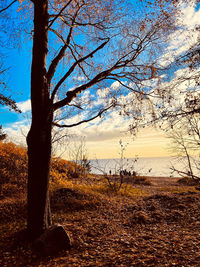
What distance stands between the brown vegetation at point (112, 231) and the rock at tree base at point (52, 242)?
0.13 meters

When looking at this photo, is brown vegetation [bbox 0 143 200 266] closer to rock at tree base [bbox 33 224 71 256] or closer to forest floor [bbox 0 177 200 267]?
forest floor [bbox 0 177 200 267]

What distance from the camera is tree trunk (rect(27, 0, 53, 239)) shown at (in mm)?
4332

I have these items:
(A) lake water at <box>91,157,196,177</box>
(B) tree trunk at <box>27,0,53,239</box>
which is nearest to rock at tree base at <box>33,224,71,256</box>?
(B) tree trunk at <box>27,0,53,239</box>

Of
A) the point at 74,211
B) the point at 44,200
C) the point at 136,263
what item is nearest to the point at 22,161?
the point at 74,211

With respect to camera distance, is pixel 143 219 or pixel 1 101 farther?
pixel 1 101

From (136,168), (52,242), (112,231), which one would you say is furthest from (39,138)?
(136,168)

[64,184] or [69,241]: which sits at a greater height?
[64,184]

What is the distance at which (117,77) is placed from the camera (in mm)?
5652

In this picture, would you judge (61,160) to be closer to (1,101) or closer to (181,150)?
(1,101)

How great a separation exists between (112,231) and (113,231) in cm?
3

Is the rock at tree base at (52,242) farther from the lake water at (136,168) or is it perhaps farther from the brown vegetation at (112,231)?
the lake water at (136,168)

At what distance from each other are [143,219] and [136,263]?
254 centimetres

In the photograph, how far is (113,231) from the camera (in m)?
4.90

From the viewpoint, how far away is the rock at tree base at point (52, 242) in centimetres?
389
